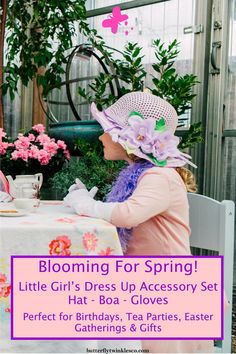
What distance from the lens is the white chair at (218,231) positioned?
142 centimetres

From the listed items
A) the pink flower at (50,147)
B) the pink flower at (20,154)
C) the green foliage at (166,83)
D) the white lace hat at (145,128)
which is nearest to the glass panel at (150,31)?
the green foliage at (166,83)

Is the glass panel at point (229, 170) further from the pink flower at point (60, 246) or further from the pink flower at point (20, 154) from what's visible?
the pink flower at point (60, 246)

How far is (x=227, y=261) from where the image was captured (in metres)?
1.41

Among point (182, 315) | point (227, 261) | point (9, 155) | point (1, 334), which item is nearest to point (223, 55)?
point (9, 155)

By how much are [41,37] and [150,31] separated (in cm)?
78

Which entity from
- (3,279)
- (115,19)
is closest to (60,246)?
(3,279)

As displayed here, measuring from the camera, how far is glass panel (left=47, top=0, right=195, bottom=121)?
3109 mm

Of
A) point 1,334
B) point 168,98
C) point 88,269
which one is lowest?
point 1,334

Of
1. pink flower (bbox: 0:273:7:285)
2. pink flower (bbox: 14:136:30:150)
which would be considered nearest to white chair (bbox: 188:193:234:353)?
pink flower (bbox: 0:273:7:285)

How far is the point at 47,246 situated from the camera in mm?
1055

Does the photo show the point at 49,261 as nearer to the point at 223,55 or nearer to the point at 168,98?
the point at 168,98

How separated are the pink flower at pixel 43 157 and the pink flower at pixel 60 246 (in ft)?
4.00

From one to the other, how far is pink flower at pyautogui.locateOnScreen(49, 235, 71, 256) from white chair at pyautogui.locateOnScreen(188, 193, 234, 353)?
562mm

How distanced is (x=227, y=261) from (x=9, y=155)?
134 cm
